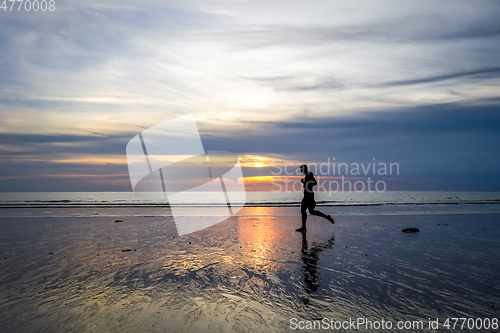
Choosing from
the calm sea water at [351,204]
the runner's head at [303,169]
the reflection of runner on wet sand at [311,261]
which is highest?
the runner's head at [303,169]

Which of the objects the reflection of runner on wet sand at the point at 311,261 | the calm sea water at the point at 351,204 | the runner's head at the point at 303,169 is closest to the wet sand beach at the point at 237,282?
the reflection of runner on wet sand at the point at 311,261

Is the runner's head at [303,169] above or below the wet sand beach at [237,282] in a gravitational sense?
above

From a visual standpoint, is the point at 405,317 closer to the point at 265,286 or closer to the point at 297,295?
the point at 297,295

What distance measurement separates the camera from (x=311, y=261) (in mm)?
7289

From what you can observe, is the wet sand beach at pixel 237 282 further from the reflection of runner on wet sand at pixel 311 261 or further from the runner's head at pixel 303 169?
the runner's head at pixel 303 169

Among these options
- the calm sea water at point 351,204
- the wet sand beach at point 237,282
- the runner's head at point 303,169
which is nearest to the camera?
the wet sand beach at point 237,282

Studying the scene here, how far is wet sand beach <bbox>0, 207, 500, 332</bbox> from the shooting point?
13.7 ft

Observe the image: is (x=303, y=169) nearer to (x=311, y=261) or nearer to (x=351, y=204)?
(x=311, y=261)

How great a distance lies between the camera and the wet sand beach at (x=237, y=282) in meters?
4.18

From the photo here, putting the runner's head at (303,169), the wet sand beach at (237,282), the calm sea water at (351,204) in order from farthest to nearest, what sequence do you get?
the calm sea water at (351,204)
the runner's head at (303,169)
the wet sand beach at (237,282)

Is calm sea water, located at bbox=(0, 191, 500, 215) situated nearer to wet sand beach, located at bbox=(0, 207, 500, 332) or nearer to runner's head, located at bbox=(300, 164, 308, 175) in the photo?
runner's head, located at bbox=(300, 164, 308, 175)

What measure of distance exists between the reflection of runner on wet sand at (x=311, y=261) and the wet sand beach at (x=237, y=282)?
1.0 inches

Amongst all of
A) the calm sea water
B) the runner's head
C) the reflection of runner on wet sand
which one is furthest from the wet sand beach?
Answer: the calm sea water

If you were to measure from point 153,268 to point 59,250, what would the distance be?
4.32 m
